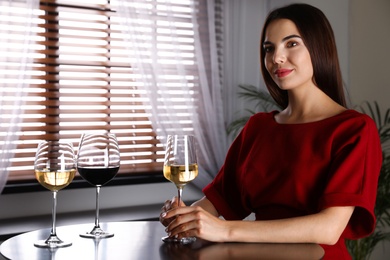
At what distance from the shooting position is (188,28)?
400cm

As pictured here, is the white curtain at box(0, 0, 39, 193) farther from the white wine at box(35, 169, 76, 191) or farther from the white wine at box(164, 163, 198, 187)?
the white wine at box(164, 163, 198, 187)

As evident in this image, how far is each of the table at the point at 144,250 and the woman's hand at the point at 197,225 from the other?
3cm

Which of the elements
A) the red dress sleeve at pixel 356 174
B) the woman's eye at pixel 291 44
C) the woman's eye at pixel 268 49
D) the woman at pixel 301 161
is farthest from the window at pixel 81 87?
the red dress sleeve at pixel 356 174

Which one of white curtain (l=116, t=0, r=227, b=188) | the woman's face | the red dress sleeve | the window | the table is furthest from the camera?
white curtain (l=116, t=0, r=227, b=188)

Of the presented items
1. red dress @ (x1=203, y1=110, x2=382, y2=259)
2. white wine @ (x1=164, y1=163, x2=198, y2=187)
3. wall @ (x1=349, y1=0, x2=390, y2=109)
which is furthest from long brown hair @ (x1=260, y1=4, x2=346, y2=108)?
wall @ (x1=349, y1=0, x2=390, y2=109)

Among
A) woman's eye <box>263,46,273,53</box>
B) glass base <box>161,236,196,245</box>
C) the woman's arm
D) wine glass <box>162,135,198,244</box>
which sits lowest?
glass base <box>161,236,196,245</box>

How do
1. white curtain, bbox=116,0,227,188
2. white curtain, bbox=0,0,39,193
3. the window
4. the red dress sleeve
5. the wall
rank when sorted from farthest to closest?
1. the wall
2. white curtain, bbox=116,0,227,188
3. the window
4. white curtain, bbox=0,0,39,193
5. the red dress sleeve

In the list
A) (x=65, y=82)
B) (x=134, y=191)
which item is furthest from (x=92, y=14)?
(x=134, y=191)

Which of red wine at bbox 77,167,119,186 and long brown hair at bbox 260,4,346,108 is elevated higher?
long brown hair at bbox 260,4,346,108

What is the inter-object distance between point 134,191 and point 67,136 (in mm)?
539

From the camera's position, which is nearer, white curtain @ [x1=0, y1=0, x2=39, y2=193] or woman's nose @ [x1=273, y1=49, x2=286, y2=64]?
woman's nose @ [x1=273, y1=49, x2=286, y2=64]

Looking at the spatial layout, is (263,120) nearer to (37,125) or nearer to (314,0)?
(37,125)

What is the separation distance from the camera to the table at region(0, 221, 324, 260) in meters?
1.57

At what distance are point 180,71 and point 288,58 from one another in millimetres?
1930
